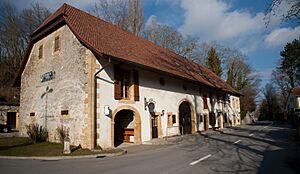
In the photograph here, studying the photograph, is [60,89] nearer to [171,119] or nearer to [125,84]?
[125,84]

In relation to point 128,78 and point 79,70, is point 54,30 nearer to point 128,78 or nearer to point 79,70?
point 79,70

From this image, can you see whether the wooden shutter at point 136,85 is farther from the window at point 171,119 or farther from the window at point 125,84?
the window at point 171,119

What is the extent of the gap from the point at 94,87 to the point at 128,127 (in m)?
5.05

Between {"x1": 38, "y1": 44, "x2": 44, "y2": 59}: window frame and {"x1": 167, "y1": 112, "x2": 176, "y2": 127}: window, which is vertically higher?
{"x1": 38, "y1": 44, "x2": 44, "y2": 59}: window frame

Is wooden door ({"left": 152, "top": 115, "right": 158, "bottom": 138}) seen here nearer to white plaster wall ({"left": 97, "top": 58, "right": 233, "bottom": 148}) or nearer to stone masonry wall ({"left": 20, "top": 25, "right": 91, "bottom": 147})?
white plaster wall ({"left": 97, "top": 58, "right": 233, "bottom": 148})

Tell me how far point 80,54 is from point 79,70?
1033 mm

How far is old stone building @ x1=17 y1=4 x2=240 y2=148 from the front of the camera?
1409 centimetres

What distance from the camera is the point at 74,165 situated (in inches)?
367

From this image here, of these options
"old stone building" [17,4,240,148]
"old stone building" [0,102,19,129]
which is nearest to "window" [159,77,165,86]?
"old stone building" [17,4,240,148]

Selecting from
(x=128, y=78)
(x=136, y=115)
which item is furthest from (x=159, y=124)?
(x=128, y=78)

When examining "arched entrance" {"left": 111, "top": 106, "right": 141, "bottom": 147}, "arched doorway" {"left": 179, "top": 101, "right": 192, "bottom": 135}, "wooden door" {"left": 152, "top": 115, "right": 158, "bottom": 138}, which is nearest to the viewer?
"arched entrance" {"left": 111, "top": 106, "right": 141, "bottom": 147}

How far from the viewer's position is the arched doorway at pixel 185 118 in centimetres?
2262

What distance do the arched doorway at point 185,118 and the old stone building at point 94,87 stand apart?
10cm

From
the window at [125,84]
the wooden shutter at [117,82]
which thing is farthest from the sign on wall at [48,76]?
the window at [125,84]
